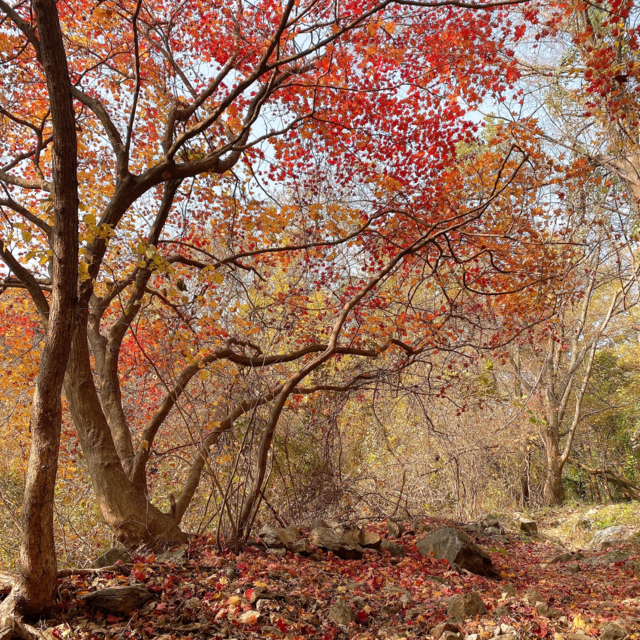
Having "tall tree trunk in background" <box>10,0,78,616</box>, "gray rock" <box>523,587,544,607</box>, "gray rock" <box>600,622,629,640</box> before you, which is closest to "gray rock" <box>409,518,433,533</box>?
"gray rock" <box>523,587,544,607</box>

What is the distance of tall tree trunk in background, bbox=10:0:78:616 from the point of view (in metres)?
2.56

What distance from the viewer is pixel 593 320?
12.2 metres

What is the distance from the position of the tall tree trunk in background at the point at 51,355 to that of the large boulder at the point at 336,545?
2283 mm

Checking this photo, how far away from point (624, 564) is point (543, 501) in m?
5.60

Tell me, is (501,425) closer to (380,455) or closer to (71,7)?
(380,455)

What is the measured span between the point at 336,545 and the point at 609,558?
3757mm

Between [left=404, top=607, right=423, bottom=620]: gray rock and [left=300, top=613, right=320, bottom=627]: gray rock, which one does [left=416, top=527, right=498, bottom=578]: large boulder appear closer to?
[left=404, top=607, right=423, bottom=620]: gray rock

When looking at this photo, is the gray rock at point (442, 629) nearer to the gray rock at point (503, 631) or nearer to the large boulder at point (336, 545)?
the gray rock at point (503, 631)

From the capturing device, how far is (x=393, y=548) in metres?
4.77

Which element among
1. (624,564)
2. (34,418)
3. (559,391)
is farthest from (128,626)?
(559,391)

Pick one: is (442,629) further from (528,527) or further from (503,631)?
(528,527)

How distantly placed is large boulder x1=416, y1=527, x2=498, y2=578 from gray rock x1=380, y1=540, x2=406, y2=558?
0.23 m

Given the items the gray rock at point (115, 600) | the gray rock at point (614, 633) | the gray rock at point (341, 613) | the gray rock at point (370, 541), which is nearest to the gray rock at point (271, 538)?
the gray rock at point (370, 541)

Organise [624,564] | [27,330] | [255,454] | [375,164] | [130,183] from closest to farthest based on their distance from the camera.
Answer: [130,183] → [255,454] → [624,564] → [375,164] → [27,330]
